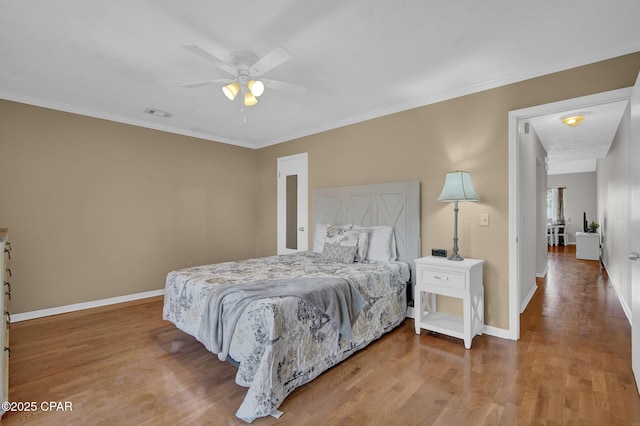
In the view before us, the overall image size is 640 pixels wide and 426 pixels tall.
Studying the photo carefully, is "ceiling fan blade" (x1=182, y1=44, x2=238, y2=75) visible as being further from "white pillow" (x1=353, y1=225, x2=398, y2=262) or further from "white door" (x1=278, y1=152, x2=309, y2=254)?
"white door" (x1=278, y1=152, x2=309, y2=254)

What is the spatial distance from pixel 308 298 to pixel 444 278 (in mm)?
1407

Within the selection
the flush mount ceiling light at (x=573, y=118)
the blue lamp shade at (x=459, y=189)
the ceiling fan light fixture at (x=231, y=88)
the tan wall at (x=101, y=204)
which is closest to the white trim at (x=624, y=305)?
the blue lamp shade at (x=459, y=189)

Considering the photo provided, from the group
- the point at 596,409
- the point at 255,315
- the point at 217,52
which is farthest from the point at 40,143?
the point at 596,409

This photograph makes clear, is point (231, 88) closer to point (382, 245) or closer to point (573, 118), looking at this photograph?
point (382, 245)

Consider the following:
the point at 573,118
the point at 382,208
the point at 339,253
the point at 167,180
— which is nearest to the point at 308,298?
the point at 339,253

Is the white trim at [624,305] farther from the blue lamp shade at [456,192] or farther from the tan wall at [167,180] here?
the blue lamp shade at [456,192]

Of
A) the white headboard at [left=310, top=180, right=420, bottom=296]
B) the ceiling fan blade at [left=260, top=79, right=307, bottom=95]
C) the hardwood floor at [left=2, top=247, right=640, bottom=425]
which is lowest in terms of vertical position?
the hardwood floor at [left=2, top=247, right=640, bottom=425]

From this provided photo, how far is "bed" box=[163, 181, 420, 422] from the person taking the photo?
1.92 metres

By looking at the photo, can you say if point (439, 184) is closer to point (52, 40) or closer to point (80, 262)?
point (52, 40)

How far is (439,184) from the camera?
11.0 ft

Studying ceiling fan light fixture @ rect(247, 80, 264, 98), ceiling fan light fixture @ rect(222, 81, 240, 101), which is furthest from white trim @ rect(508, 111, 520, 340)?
ceiling fan light fixture @ rect(222, 81, 240, 101)

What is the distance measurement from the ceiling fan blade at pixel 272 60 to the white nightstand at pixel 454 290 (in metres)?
2.16

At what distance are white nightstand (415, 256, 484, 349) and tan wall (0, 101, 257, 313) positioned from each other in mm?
3446

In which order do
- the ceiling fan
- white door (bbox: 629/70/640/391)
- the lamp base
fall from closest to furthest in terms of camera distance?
white door (bbox: 629/70/640/391) < the ceiling fan < the lamp base
